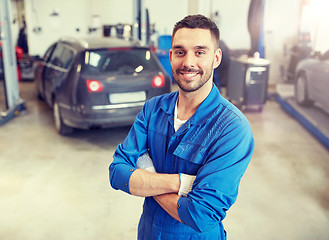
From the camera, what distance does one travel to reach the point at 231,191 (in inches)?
53.5

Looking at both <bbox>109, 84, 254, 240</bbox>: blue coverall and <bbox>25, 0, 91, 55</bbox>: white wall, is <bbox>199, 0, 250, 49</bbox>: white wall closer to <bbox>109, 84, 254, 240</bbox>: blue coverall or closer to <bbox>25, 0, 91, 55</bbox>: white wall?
<bbox>25, 0, 91, 55</bbox>: white wall

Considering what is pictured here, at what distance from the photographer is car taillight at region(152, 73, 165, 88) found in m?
4.98

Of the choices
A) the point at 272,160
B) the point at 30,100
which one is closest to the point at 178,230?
the point at 272,160

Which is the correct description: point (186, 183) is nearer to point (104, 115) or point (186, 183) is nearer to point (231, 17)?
point (104, 115)

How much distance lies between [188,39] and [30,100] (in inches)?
282

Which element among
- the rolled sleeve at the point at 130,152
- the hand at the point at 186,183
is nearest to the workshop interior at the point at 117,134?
the rolled sleeve at the point at 130,152

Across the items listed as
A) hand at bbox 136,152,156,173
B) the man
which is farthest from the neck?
hand at bbox 136,152,156,173

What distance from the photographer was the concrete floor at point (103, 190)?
307cm

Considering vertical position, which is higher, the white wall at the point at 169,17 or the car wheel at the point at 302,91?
the white wall at the point at 169,17

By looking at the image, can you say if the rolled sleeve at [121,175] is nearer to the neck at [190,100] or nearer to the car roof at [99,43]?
the neck at [190,100]

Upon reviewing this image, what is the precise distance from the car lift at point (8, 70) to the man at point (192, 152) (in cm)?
522

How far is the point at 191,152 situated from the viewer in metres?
1.42

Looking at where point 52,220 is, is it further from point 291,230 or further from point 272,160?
point 272,160

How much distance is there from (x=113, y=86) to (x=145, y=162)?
10.6ft
